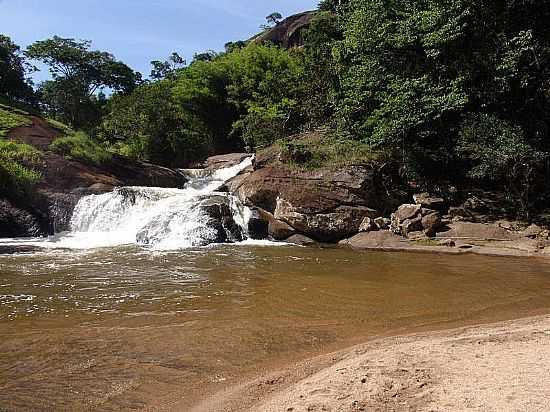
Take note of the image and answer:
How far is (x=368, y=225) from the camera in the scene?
17.5 meters

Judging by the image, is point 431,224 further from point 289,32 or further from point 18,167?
point 289,32

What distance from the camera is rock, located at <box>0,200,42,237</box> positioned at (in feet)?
58.3

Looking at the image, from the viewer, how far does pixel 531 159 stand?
1614 cm

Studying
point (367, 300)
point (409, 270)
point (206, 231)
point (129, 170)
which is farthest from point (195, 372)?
point (129, 170)

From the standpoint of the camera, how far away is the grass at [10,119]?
76.0ft

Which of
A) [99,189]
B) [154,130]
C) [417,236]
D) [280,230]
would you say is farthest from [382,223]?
[154,130]

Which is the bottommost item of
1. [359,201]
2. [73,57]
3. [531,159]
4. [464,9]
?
[359,201]

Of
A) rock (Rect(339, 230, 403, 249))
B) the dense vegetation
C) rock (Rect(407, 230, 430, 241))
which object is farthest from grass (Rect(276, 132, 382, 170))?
rock (Rect(407, 230, 430, 241))

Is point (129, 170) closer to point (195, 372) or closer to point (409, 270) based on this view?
point (409, 270)

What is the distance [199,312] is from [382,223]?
11.3 meters

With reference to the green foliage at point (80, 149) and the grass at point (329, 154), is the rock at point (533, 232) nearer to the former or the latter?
the grass at point (329, 154)

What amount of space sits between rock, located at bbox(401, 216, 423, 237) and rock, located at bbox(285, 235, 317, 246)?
3.27 metres

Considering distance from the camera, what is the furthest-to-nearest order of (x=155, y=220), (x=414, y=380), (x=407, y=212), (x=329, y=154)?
(x=329, y=154)
(x=155, y=220)
(x=407, y=212)
(x=414, y=380)

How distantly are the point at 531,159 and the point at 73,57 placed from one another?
37892mm
